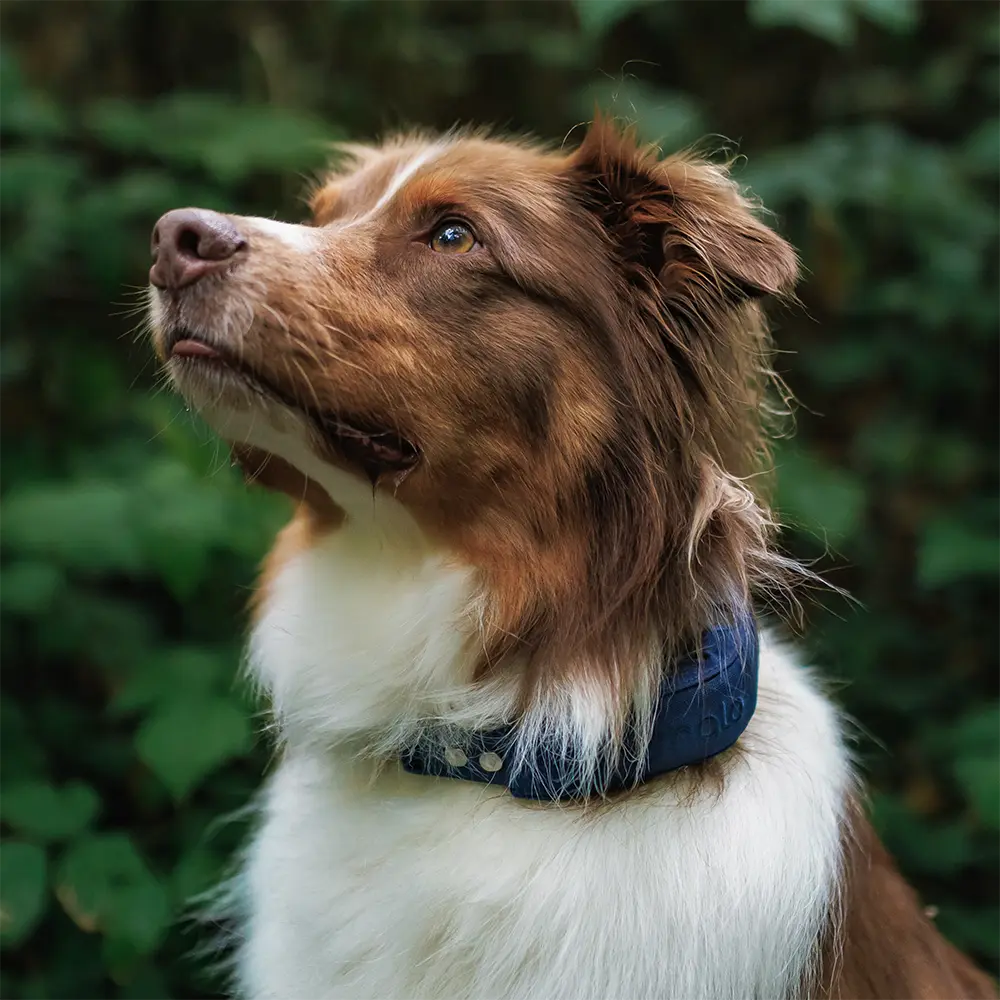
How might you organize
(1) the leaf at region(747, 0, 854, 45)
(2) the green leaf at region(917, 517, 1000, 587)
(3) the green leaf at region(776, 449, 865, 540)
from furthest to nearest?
1. (2) the green leaf at region(917, 517, 1000, 587)
2. (3) the green leaf at region(776, 449, 865, 540)
3. (1) the leaf at region(747, 0, 854, 45)

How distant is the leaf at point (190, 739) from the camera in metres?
2.68

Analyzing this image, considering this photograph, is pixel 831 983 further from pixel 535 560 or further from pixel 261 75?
pixel 261 75

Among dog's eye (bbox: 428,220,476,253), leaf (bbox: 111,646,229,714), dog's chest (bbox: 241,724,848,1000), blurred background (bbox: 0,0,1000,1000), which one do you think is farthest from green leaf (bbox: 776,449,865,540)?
leaf (bbox: 111,646,229,714)

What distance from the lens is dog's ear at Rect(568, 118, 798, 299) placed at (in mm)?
2131

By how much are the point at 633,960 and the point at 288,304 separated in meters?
1.33

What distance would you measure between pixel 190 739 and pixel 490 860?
37.6 inches

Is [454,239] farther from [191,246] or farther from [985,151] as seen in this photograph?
[985,151]

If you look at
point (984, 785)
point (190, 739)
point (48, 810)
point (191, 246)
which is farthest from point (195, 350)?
point (984, 785)

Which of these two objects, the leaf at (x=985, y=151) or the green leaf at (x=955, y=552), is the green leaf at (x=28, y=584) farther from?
the leaf at (x=985, y=151)

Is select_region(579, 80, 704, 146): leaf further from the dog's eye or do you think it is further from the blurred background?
the dog's eye

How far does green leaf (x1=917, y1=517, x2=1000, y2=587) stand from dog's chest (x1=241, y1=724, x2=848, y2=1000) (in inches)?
59.2

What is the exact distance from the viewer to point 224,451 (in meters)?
3.20

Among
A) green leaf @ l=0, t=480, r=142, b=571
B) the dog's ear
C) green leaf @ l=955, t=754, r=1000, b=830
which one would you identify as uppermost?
the dog's ear

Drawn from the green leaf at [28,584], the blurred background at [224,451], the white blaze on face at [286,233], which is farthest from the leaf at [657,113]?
the green leaf at [28,584]
